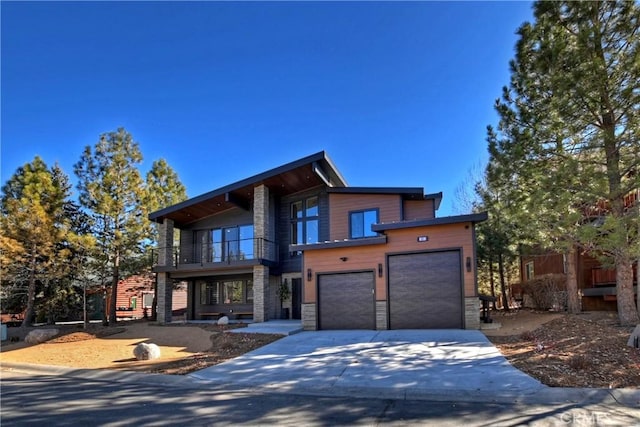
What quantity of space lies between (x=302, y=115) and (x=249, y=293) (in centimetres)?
910

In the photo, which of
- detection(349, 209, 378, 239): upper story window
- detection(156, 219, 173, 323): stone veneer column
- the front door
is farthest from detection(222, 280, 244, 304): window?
detection(349, 209, 378, 239): upper story window

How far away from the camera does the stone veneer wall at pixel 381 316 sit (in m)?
14.1

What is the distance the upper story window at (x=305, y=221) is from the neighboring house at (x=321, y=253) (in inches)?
2.0

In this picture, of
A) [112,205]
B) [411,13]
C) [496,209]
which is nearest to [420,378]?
[496,209]

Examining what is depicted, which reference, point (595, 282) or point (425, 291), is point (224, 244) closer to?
point (425, 291)

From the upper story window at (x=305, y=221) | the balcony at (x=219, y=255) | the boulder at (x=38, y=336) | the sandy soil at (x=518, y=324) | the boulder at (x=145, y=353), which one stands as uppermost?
the upper story window at (x=305, y=221)

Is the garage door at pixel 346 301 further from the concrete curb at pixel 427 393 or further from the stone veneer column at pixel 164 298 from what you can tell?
the stone veneer column at pixel 164 298

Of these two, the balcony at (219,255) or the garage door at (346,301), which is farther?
the balcony at (219,255)

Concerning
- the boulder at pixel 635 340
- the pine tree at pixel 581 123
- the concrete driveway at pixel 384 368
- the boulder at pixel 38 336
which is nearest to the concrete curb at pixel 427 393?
the concrete driveway at pixel 384 368

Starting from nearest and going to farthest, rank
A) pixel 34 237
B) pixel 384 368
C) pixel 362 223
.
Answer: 1. pixel 384 368
2. pixel 362 223
3. pixel 34 237

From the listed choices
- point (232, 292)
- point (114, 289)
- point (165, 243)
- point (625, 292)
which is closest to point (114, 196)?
point (165, 243)

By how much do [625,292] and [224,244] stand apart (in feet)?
54.6

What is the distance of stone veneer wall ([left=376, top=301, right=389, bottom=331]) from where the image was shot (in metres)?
14.1

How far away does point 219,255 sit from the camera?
21.8 meters
